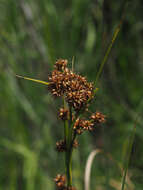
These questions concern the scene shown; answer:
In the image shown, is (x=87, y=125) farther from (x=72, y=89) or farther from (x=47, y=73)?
(x=47, y=73)

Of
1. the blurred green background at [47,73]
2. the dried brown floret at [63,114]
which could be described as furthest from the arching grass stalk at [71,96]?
the blurred green background at [47,73]

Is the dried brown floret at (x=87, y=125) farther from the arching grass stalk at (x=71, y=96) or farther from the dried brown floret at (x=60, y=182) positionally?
the dried brown floret at (x=60, y=182)

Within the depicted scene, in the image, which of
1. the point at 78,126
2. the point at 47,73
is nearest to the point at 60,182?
the point at 78,126

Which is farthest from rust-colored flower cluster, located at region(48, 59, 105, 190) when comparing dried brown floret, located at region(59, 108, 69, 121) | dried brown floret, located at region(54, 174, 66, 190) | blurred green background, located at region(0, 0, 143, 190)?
blurred green background, located at region(0, 0, 143, 190)

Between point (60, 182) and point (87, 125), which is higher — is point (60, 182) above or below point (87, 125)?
below

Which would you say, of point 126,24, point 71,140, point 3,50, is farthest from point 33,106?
point 71,140
